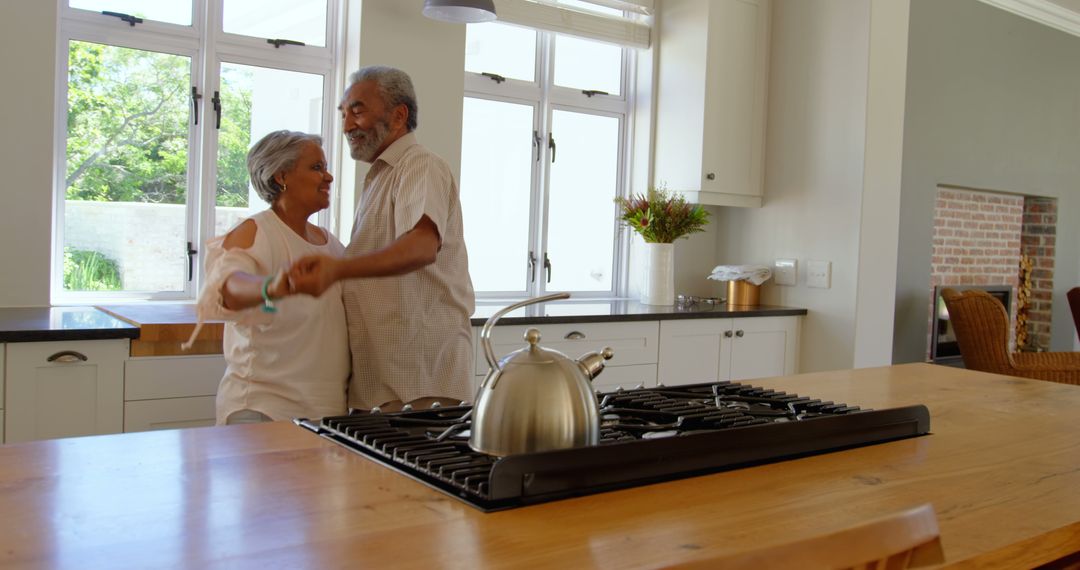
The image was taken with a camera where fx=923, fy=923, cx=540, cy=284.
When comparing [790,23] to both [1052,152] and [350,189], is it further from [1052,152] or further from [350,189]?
[1052,152]

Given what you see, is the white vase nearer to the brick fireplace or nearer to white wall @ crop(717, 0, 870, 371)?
white wall @ crop(717, 0, 870, 371)

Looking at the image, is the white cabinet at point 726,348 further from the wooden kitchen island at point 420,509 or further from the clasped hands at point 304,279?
the clasped hands at point 304,279

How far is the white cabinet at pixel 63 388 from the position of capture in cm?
252

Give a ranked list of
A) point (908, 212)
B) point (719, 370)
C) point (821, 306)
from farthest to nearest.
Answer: point (908, 212) → point (821, 306) → point (719, 370)

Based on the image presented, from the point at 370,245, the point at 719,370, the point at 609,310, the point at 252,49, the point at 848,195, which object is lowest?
the point at 719,370

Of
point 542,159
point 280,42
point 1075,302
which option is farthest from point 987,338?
point 280,42

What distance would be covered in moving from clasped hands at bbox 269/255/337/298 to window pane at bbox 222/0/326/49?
7.69 ft

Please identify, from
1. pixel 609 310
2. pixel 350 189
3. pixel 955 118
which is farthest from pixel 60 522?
pixel 955 118

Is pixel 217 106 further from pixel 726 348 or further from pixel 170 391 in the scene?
pixel 726 348

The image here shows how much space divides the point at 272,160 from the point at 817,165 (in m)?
3.12

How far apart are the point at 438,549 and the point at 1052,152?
677 centimetres

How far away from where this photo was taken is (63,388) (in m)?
2.59

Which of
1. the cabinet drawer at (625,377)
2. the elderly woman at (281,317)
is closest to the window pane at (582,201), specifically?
the cabinet drawer at (625,377)

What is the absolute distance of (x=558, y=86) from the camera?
183 inches
